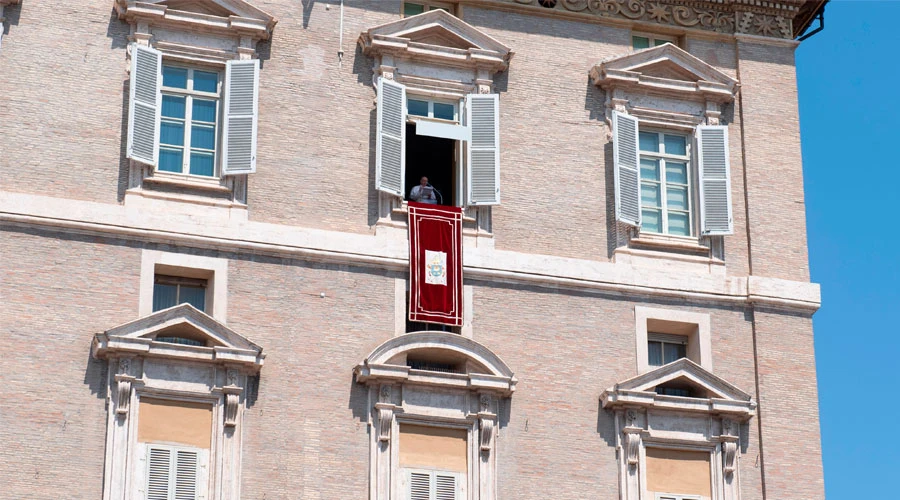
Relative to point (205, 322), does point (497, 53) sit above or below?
above

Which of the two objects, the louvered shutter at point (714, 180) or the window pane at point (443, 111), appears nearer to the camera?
the window pane at point (443, 111)

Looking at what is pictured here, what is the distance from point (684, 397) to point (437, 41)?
8.05 m

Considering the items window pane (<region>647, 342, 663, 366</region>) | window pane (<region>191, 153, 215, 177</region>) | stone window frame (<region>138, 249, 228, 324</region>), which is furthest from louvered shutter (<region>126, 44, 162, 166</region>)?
window pane (<region>647, 342, 663, 366</region>)

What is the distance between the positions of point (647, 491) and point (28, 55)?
13.3m

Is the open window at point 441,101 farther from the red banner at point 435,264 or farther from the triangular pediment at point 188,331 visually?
the triangular pediment at point 188,331

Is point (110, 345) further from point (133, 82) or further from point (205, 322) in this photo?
point (133, 82)

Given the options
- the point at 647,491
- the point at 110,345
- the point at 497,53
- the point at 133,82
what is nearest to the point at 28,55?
the point at 133,82

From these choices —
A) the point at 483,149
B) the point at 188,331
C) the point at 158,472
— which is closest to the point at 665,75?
the point at 483,149

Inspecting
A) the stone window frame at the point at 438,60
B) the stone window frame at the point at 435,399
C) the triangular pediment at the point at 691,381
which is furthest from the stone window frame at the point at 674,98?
the stone window frame at the point at 435,399

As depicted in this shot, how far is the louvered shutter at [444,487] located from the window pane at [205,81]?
8108mm

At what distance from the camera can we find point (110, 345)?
3644 cm

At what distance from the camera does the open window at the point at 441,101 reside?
132 ft

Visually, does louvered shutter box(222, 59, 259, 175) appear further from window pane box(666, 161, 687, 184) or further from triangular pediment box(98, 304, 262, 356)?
window pane box(666, 161, 687, 184)

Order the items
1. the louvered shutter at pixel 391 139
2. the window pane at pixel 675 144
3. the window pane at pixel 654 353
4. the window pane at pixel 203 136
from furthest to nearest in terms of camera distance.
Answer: the window pane at pixel 675 144 < the window pane at pixel 654 353 < the louvered shutter at pixel 391 139 < the window pane at pixel 203 136
